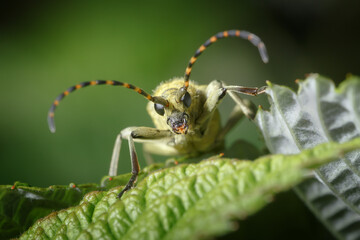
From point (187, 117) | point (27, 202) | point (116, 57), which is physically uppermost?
point (116, 57)

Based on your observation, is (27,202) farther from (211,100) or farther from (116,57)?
(116,57)

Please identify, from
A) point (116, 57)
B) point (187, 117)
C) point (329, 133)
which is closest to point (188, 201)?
point (329, 133)

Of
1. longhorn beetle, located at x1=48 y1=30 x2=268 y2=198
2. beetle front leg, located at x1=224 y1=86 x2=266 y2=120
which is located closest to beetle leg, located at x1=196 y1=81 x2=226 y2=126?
longhorn beetle, located at x1=48 y1=30 x2=268 y2=198

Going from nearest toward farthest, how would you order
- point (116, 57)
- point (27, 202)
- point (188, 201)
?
point (188, 201) < point (27, 202) < point (116, 57)

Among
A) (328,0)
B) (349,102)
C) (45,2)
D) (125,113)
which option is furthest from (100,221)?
(328,0)

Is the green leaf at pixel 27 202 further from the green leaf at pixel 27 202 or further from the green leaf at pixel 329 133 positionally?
the green leaf at pixel 329 133

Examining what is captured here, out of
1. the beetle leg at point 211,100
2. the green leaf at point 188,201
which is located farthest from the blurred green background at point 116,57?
the green leaf at point 188,201

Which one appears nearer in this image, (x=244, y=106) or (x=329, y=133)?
(x=329, y=133)

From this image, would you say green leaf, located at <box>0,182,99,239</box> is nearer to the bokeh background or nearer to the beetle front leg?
the beetle front leg
